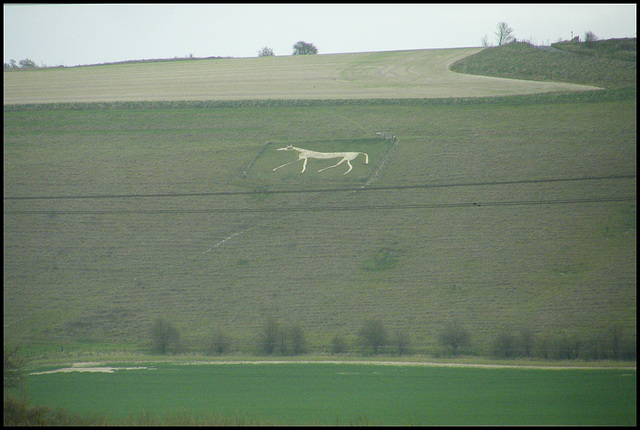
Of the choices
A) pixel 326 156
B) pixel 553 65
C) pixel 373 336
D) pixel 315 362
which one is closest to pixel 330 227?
pixel 326 156

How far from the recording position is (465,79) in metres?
41.0

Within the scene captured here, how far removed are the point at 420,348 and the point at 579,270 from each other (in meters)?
7.61

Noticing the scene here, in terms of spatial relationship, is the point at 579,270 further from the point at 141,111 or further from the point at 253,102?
the point at 141,111

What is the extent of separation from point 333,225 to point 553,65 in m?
26.1

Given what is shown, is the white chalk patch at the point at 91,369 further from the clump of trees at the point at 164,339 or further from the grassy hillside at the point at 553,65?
the grassy hillside at the point at 553,65

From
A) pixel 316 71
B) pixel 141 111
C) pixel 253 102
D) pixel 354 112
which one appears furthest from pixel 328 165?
pixel 316 71

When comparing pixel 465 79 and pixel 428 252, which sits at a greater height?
pixel 465 79

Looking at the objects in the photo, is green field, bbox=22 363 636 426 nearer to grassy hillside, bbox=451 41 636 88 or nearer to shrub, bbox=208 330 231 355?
shrub, bbox=208 330 231 355

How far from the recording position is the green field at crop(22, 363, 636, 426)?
12672mm

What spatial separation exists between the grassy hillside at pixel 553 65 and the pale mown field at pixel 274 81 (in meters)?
1.59

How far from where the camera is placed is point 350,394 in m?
14.5

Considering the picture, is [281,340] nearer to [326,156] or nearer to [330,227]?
[330,227]

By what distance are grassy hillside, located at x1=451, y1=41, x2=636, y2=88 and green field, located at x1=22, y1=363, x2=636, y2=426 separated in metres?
28.2

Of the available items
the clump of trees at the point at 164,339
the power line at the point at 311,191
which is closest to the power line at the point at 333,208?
the power line at the point at 311,191
